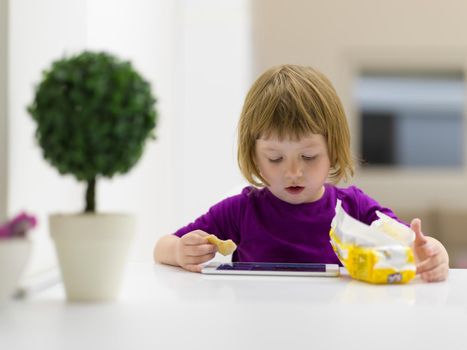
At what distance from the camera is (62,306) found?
0.69 metres

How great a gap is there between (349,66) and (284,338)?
4.98 metres

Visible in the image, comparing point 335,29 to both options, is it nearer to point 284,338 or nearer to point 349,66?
point 349,66

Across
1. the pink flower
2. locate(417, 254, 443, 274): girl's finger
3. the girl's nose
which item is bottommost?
locate(417, 254, 443, 274): girl's finger

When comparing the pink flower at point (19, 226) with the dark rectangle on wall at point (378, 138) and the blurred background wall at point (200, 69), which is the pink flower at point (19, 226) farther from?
the dark rectangle on wall at point (378, 138)

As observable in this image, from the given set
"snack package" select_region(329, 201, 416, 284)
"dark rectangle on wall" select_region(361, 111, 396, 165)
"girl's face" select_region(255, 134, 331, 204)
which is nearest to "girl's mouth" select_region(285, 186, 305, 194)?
"girl's face" select_region(255, 134, 331, 204)

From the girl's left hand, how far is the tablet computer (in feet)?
0.37

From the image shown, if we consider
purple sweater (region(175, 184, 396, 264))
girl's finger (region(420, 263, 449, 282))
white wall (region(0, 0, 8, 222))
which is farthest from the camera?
purple sweater (region(175, 184, 396, 264))

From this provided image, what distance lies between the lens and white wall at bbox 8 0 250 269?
2.67 feet

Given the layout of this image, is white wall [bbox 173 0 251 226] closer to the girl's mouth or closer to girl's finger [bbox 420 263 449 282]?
the girl's mouth

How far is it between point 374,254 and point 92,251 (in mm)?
349

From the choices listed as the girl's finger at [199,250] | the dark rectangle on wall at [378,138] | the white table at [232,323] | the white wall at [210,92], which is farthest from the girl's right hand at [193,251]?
the dark rectangle on wall at [378,138]

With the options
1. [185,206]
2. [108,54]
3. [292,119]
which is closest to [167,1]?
[185,206]

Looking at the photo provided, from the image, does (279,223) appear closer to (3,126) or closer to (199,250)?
(199,250)

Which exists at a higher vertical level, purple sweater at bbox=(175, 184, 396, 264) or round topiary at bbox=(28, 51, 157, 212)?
round topiary at bbox=(28, 51, 157, 212)
